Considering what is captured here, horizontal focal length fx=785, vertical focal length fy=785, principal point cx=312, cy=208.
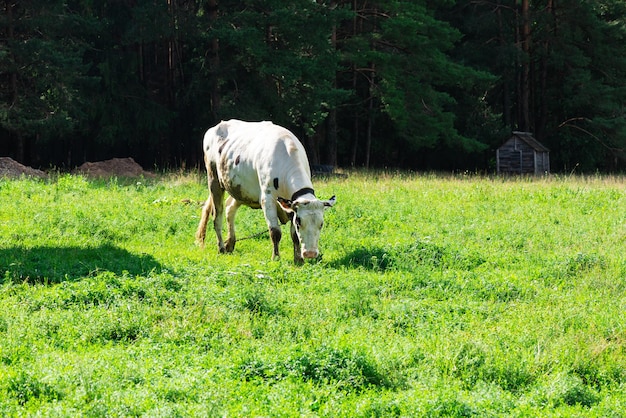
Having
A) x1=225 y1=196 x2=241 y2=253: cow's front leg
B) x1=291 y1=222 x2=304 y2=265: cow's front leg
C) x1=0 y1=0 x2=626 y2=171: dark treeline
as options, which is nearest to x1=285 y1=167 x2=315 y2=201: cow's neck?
x1=291 y1=222 x2=304 y2=265: cow's front leg

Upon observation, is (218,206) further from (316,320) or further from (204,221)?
(316,320)

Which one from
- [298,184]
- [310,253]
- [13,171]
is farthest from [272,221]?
[13,171]

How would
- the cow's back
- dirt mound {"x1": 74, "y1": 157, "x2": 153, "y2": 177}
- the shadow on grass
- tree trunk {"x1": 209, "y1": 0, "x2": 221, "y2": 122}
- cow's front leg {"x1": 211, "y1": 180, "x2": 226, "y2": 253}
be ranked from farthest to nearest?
1. tree trunk {"x1": 209, "y1": 0, "x2": 221, "y2": 122}
2. dirt mound {"x1": 74, "y1": 157, "x2": 153, "y2": 177}
3. cow's front leg {"x1": 211, "y1": 180, "x2": 226, "y2": 253}
4. the cow's back
5. the shadow on grass

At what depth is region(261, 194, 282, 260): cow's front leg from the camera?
12.0 m

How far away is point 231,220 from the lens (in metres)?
13.5

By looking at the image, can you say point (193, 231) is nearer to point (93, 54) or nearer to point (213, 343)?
point (213, 343)

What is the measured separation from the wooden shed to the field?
1965 centimetres

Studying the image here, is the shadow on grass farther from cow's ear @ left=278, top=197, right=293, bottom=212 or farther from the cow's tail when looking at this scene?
cow's ear @ left=278, top=197, right=293, bottom=212

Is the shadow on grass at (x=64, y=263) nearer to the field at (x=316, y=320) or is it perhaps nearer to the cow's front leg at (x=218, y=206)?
the field at (x=316, y=320)

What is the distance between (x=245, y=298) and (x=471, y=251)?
438 centimetres

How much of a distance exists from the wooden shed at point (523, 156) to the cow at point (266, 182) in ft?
73.9

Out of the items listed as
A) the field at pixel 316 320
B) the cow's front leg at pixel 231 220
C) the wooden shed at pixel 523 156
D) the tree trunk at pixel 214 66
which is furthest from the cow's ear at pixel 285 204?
the wooden shed at pixel 523 156

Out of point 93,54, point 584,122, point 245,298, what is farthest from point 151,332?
point 584,122

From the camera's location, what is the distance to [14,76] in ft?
91.1
